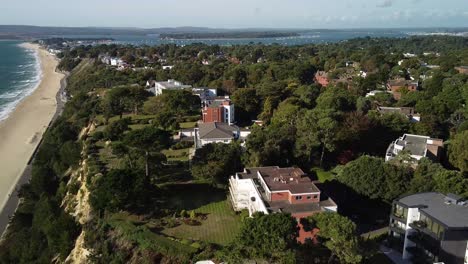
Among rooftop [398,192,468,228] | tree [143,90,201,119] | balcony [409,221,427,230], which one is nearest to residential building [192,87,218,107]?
tree [143,90,201,119]

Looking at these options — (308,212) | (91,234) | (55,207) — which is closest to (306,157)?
(308,212)

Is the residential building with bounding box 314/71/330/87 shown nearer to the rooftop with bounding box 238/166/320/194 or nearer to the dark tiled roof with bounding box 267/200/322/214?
the rooftop with bounding box 238/166/320/194

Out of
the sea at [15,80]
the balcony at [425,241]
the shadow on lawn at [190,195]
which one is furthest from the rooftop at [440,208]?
the sea at [15,80]

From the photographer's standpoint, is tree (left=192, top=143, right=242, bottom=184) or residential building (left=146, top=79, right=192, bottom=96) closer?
tree (left=192, top=143, right=242, bottom=184)

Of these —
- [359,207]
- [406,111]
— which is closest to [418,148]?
[359,207]

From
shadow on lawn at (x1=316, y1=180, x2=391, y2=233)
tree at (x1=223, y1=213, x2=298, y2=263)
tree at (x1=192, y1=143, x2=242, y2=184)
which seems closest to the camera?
tree at (x1=223, y1=213, x2=298, y2=263)

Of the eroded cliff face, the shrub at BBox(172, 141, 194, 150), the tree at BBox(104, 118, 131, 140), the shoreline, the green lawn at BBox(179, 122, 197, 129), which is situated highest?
the tree at BBox(104, 118, 131, 140)

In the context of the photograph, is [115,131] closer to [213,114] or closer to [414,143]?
[213,114]
